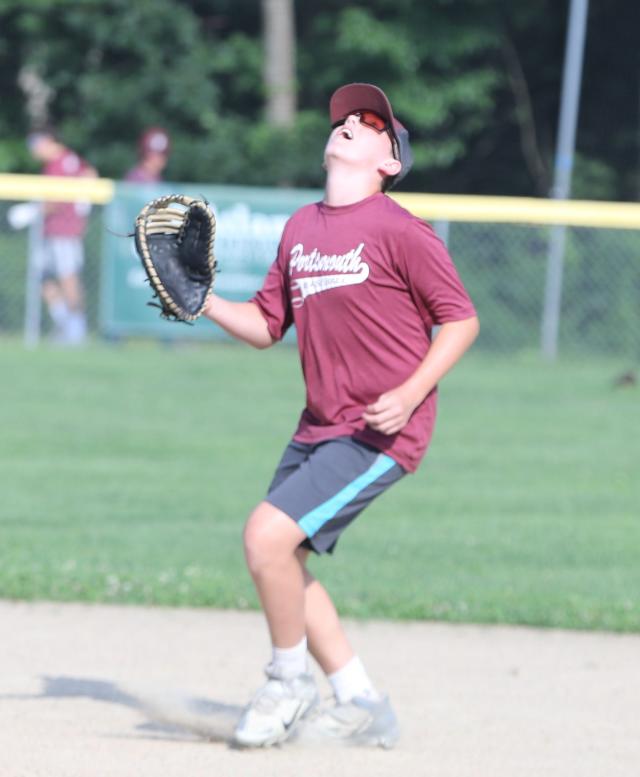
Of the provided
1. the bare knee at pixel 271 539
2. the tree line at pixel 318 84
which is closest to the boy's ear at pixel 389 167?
the bare knee at pixel 271 539

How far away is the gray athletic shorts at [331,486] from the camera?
179 inches

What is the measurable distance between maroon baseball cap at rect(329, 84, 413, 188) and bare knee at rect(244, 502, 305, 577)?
1.11 metres

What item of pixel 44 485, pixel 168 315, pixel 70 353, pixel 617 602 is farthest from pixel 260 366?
pixel 168 315

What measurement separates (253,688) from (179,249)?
1.69 meters

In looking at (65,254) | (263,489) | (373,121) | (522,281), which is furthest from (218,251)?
(373,121)

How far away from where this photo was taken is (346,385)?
4.66 meters

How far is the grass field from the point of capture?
7.08 meters

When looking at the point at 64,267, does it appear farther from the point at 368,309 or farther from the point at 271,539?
the point at 271,539

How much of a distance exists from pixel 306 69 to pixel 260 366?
Answer: 414 inches

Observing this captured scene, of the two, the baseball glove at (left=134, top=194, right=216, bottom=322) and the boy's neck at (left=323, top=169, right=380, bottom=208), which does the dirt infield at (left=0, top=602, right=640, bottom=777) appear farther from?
the boy's neck at (left=323, top=169, right=380, bottom=208)

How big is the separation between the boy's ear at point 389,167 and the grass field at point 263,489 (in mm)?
2496

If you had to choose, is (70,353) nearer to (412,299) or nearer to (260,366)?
(260,366)

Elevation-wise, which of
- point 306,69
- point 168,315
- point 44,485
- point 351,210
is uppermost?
point 306,69

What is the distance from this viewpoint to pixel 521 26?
25250 mm
